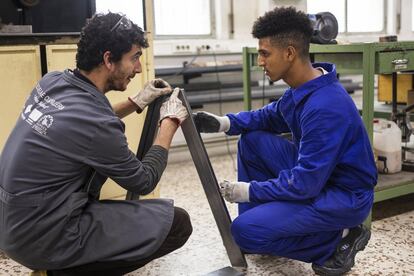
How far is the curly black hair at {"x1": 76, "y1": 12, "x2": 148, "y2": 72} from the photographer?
1.36 meters

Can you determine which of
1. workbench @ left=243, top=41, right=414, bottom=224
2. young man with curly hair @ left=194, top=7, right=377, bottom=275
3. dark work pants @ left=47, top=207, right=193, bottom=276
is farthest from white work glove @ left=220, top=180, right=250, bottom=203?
workbench @ left=243, top=41, right=414, bottom=224

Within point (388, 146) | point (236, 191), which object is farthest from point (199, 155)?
point (388, 146)

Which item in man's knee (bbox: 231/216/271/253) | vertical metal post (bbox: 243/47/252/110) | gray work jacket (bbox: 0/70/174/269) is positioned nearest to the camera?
gray work jacket (bbox: 0/70/174/269)

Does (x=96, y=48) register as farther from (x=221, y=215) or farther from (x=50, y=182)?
(x=221, y=215)

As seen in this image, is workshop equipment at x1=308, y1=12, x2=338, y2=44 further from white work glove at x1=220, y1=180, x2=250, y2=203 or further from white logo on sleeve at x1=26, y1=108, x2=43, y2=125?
white logo on sleeve at x1=26, y1=108, x2=43, y2=125

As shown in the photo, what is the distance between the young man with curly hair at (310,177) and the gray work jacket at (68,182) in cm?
41

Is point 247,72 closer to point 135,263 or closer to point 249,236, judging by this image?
point 249,236

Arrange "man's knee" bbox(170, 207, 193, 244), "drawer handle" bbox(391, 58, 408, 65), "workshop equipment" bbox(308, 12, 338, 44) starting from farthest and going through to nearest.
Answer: "workshop equipment" bbox(308, 12, 338, 44) < "drawer handle" bbox(391, 58, 408, 65) < "man's knee" bbox(170, 207, 193, 244)

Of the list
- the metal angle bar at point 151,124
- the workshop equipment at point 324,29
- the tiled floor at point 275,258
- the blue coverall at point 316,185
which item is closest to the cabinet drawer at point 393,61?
the workshop equipment at point 324,29

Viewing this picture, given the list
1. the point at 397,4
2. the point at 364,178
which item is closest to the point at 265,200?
the point at 364,178

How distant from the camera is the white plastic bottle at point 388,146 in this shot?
247 centimetres

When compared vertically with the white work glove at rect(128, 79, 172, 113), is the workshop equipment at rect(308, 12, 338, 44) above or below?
above

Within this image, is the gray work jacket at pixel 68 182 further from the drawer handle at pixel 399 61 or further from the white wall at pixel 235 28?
the white wall at pixel 235 28

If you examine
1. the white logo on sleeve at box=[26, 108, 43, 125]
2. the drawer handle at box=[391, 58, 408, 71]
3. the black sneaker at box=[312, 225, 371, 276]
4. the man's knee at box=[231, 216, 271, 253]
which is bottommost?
the black sneaker at box=[312, 225, 371, 276]
